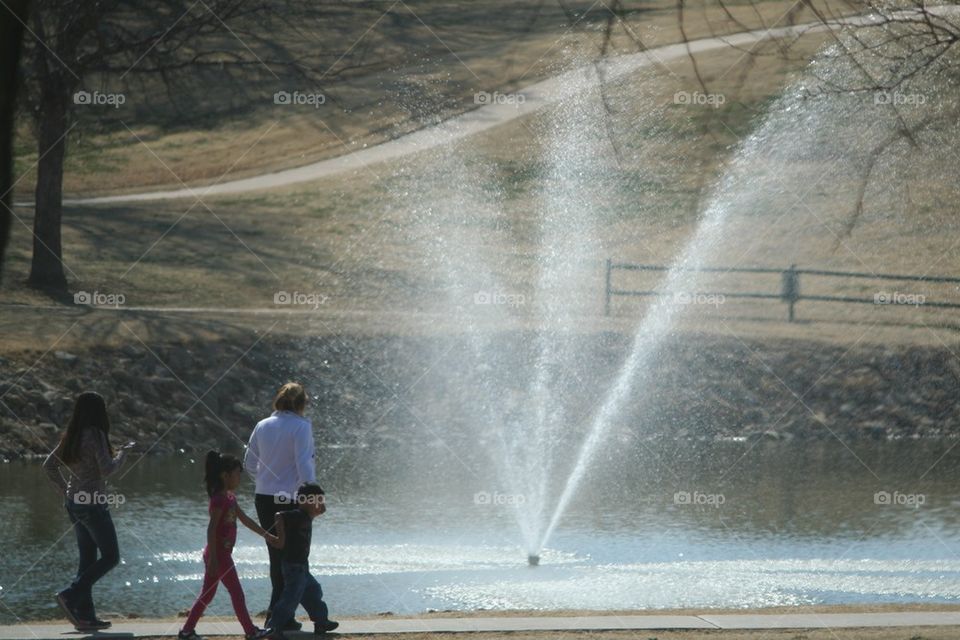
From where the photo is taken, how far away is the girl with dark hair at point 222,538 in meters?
9.26

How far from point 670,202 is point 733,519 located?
66.8 feet

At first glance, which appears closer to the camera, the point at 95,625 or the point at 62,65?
the point at 95,625

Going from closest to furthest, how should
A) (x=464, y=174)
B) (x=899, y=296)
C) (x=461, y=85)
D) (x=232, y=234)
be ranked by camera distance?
(x=899, y=296) < (x=232, y=234) < (x=464, y=174) < (x=461, y=85)

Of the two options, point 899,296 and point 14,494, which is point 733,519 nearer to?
point 14,494

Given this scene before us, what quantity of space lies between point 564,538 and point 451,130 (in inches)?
1106

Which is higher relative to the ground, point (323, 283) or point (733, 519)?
point (323, 283)

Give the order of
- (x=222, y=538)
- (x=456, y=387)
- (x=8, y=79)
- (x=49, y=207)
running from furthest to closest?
(x=49, y=207)
(x=456, y=387)
(x=222, y=538)
(x=8, y=79)

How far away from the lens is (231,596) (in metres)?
9.30

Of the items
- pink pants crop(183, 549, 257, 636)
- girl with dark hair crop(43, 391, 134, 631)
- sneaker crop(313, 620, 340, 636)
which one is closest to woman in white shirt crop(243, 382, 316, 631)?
sneaker crop(313, 620, 340, 636)

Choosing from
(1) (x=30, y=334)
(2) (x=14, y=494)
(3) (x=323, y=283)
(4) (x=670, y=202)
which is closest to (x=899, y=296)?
(4) (x=670, y=202)

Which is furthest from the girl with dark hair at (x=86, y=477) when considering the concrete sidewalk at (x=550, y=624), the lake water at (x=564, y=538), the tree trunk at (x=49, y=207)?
the tree trunk at (x=49, y=207)

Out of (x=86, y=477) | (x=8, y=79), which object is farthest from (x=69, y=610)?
(x=8, y=79)

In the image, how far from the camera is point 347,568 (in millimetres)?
13016

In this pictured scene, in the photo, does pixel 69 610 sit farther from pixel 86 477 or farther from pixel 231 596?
pixel 231 596
